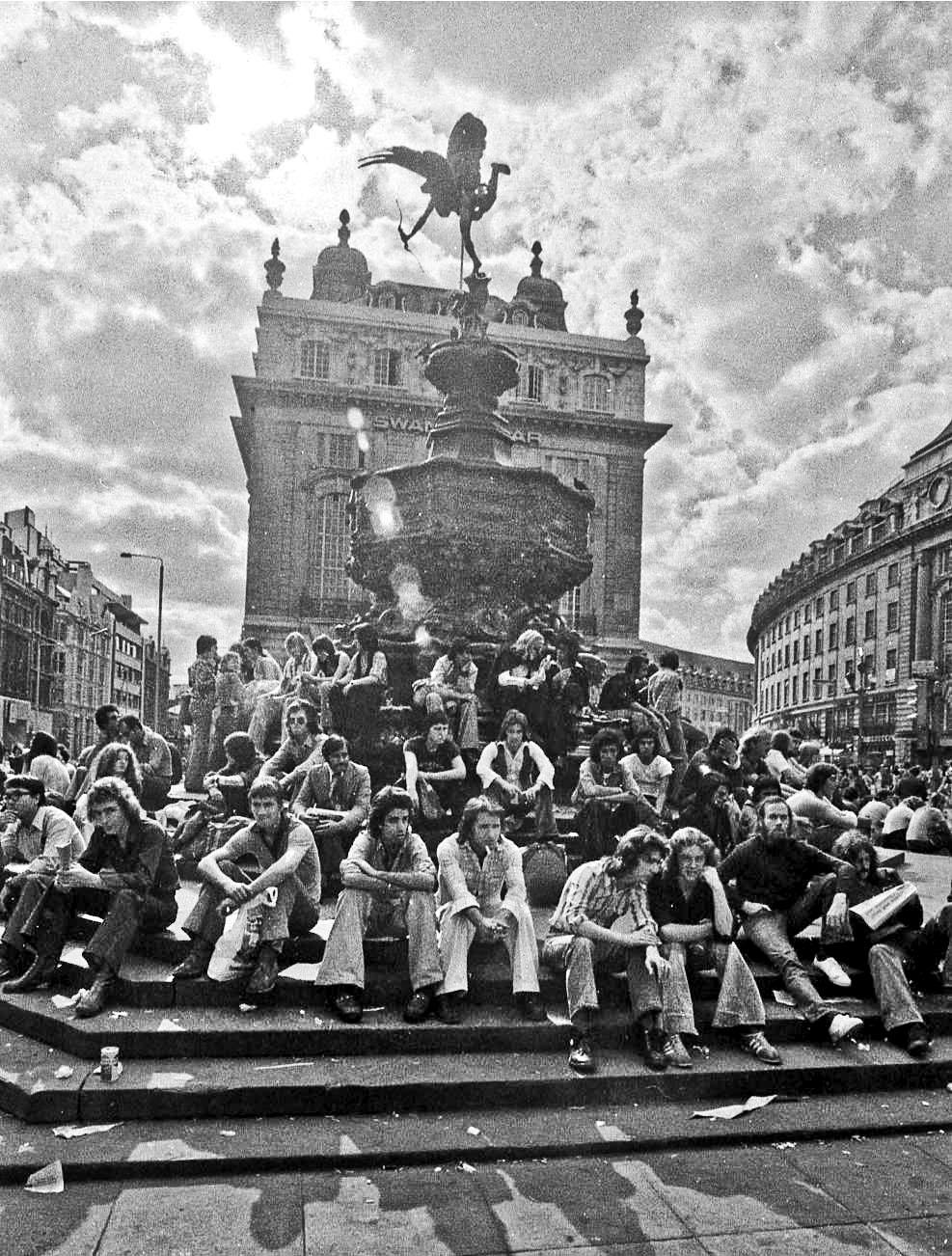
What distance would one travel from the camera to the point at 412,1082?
17.0 feet

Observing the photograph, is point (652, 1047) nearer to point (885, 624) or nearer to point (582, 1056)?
point (582, 1056)

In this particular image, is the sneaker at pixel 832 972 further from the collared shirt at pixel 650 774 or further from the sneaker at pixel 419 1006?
the sneaker at pixel 419 1006

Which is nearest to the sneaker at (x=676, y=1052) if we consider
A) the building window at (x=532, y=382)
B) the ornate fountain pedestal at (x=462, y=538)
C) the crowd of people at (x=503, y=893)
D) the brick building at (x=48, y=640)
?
the crowd of people at (x=503, y=893)

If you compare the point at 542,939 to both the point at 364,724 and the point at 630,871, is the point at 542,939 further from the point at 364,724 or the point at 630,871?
the point at 364,724

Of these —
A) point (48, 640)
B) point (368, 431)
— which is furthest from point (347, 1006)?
point (48, 640)

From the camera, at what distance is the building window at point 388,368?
52312mm

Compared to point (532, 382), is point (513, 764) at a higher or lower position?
lower

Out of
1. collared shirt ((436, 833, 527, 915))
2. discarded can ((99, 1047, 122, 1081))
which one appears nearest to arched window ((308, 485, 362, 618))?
collared shirt ((436, 833, 527, 915))

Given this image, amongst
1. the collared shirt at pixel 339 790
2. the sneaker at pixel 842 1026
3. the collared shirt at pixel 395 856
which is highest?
the collared shirt at pixel 339 790

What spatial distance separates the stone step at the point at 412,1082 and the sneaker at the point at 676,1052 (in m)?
0.06

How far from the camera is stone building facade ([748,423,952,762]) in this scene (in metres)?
53.6

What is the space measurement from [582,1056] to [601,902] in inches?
35.4

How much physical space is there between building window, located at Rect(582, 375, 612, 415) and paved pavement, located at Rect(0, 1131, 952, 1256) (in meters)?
52.1

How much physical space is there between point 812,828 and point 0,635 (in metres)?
61.3
